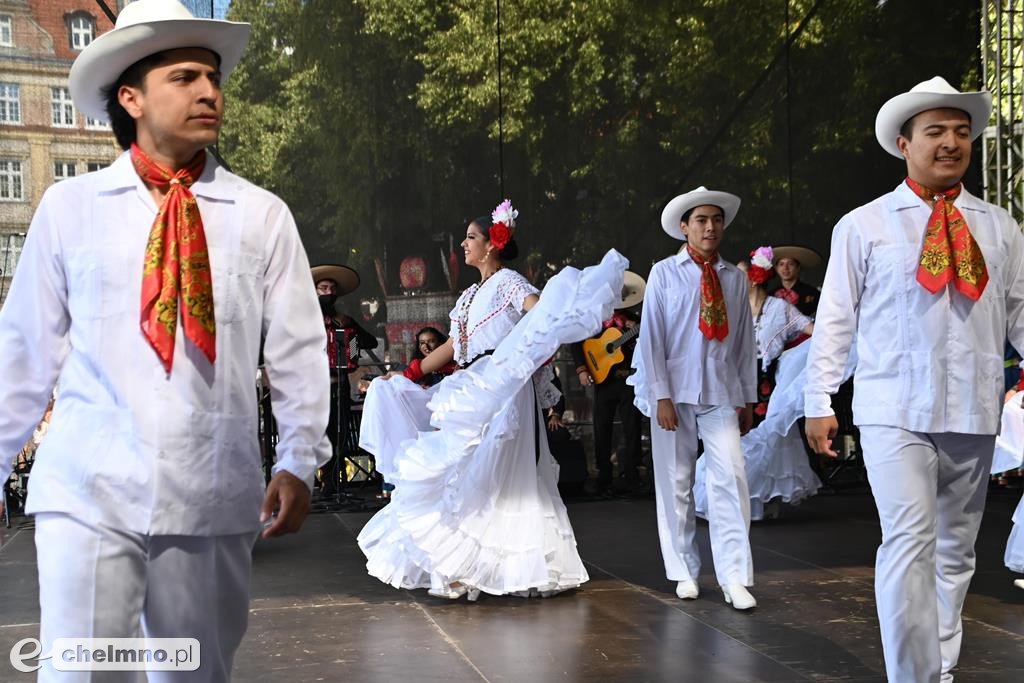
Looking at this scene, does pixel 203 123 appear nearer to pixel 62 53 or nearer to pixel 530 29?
pixel 62 53

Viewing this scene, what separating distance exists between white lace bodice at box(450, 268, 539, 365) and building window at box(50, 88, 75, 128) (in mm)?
6069

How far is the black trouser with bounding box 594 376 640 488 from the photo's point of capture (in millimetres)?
11359

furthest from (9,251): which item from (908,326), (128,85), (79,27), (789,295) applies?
(128,85)

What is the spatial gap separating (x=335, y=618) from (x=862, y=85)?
31.6ft

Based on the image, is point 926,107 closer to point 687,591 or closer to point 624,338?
point 687,591

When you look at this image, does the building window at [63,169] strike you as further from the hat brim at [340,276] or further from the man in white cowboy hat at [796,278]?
the man in white cowboy hat at [796,278]

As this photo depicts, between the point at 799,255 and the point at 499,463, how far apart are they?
20.7 feet

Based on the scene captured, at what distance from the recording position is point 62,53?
36.7 feet

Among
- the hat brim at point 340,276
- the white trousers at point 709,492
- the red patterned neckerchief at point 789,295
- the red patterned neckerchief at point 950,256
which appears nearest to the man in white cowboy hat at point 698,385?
the white trousers at point 709,492

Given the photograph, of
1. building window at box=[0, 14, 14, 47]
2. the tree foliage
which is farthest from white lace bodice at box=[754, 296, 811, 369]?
Answer: building window at box=[0, 14, 14, 47]

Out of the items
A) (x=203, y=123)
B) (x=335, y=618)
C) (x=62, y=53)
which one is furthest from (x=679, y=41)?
(x=203, y=123)

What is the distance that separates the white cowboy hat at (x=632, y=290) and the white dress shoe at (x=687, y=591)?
5535 mm

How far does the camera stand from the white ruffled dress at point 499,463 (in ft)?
20.3

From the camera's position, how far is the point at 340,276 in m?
11.4
